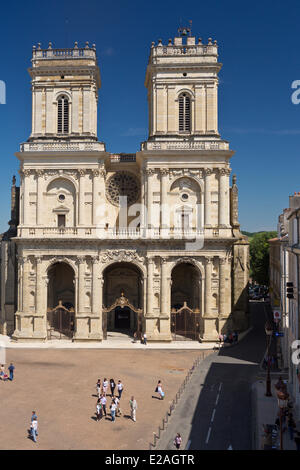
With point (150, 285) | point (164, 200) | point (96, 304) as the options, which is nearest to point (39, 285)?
point (96, 304)

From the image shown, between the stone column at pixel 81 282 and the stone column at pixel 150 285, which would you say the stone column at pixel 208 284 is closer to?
the stone column at pixel 150 285

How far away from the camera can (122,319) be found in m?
51.2

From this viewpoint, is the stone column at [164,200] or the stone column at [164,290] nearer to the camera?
the stone column at [164,290]

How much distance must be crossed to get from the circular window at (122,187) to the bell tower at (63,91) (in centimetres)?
576

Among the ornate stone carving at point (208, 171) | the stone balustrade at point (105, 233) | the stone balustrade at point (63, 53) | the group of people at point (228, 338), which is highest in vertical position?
the stone balustrade at point (63, 53)

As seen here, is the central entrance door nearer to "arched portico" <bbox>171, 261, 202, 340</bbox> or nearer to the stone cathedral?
the stone cathedral

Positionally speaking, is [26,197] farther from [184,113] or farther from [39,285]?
[184,113]

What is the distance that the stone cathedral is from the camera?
148ft

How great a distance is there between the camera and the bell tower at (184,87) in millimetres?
47250

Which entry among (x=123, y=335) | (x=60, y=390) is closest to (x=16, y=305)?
(x=123, y=335)

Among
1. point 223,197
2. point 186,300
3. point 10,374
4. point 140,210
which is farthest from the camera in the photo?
point 186,300

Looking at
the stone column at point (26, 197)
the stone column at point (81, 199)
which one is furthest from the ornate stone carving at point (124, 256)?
the stone column at point (26, 197)

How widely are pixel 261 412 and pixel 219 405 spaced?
283 centimetres

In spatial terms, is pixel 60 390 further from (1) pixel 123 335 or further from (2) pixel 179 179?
(2) pixel 179 179
